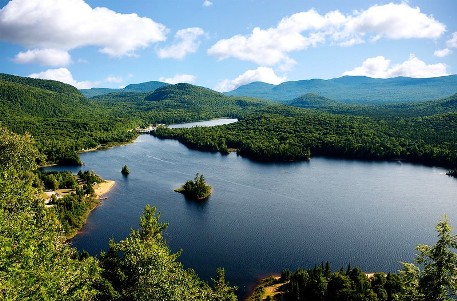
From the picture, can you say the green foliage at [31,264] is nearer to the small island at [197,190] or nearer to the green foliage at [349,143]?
the small island at [197,190]

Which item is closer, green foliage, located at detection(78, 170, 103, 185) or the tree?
the tree

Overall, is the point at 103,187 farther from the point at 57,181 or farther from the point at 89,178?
the point at 57,181

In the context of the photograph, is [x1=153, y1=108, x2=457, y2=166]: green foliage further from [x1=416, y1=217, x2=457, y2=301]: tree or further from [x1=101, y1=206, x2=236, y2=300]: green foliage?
[x1=416, y1=217, x2=457, y2=301]: tree

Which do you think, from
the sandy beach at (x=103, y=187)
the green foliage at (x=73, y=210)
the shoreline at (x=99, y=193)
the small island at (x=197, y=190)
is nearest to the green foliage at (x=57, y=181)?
the sandy beach at (x=103, y=187)


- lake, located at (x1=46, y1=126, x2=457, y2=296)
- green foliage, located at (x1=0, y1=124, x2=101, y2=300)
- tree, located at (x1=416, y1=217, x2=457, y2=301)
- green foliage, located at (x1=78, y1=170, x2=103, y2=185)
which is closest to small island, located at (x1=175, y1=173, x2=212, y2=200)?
lake, located at (x1=46, y1=126, x2=457, y2=296)

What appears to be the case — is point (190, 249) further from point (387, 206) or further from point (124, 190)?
point (387, 206)
